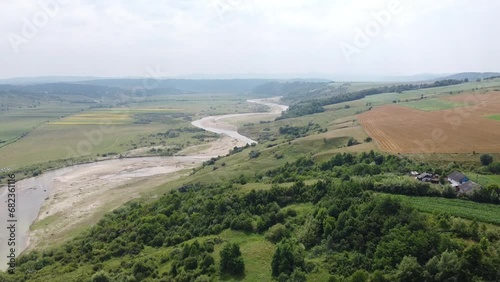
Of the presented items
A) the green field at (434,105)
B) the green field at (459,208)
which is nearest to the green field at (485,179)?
the green field at (459,208)

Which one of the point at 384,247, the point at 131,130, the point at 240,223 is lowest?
the point at 131,130

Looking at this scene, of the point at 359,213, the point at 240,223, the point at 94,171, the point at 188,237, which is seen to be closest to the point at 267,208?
the point at 240,223

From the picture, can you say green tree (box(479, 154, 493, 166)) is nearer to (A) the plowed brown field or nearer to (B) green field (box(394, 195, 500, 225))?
(A) the plowed brown field

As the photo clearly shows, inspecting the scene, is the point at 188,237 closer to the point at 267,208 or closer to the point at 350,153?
the point at 267,208

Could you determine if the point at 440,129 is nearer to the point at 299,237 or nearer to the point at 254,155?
the point at 254,155

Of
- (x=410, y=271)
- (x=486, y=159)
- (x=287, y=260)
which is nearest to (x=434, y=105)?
(x=486, y=159)

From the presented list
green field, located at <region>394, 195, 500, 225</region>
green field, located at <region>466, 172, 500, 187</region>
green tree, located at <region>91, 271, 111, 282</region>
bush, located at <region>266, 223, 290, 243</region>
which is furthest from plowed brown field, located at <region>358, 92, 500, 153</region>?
green tree, located at <region>91, 271, 111, 282</region>
